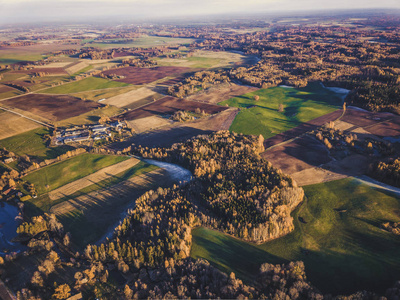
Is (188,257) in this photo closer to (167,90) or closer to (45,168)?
(45,168)

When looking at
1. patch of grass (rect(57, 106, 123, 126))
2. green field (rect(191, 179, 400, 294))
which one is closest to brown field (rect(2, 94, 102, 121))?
patch of grass (rect(57, 106, 123, 126))

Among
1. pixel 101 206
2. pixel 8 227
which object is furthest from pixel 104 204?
pixel 8 227

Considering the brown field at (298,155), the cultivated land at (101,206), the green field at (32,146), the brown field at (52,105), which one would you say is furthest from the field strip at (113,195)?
the brown field at (52,105)

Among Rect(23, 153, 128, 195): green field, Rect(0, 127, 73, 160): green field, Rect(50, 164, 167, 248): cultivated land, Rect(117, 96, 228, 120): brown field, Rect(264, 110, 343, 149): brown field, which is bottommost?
Rect(50, 164, 167, 248): cultivated land

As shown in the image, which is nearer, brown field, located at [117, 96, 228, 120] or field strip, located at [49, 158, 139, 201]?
field strip, located at [49, 158, 139, 201]

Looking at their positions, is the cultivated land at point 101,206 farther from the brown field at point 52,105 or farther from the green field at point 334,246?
the brown field at point 52,105

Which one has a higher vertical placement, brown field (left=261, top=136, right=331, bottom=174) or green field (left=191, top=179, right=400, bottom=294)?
brown field (left=261, top=136, right=331, bottom=174)

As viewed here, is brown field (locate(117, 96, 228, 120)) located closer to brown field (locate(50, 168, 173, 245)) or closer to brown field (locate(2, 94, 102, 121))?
brown field (locate(2, 94, 102, 121))
